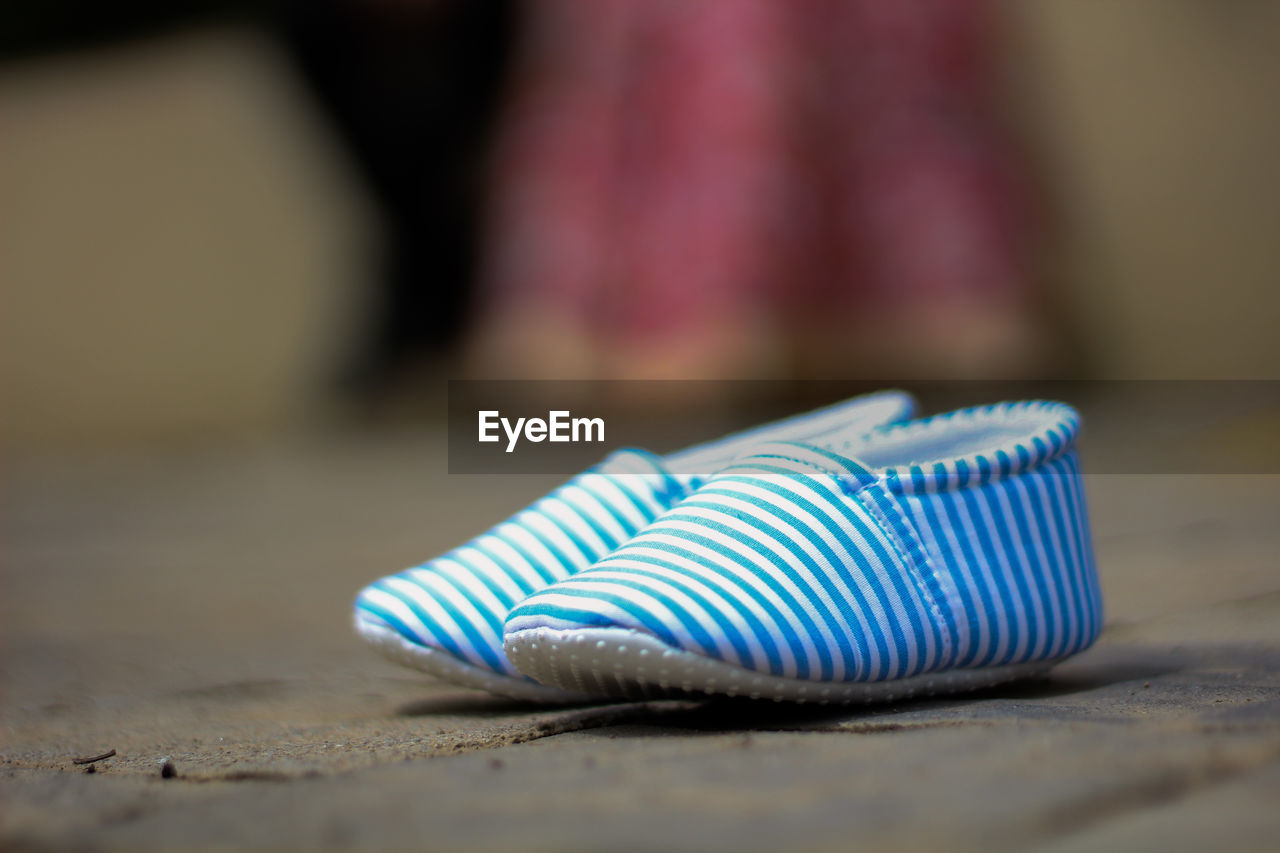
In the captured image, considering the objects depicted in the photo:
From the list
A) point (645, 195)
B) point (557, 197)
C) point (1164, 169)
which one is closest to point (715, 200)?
point (645, 195)

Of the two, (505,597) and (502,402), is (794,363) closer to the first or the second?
(502,402)

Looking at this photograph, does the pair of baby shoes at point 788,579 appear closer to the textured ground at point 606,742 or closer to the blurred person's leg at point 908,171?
the textured ground at point 606,742

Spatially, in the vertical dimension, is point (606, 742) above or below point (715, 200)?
below

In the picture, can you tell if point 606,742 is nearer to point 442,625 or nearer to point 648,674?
point 648,674

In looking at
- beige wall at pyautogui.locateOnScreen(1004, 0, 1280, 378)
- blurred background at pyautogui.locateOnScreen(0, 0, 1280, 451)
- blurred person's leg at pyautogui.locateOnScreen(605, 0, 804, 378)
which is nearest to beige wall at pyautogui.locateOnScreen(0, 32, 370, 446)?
blurred background at pyautogui.locateOnScreen(0, 0, 1280, 451)

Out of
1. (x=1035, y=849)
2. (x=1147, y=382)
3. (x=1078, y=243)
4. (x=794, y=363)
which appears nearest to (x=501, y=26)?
(x=794, y=363)

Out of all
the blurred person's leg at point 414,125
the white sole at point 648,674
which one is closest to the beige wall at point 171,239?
the blurred person's leg at point 414,125

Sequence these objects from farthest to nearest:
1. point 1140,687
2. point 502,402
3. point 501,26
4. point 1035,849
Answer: point 501,26, point 502,402, point 1140,687, point 1035,849
